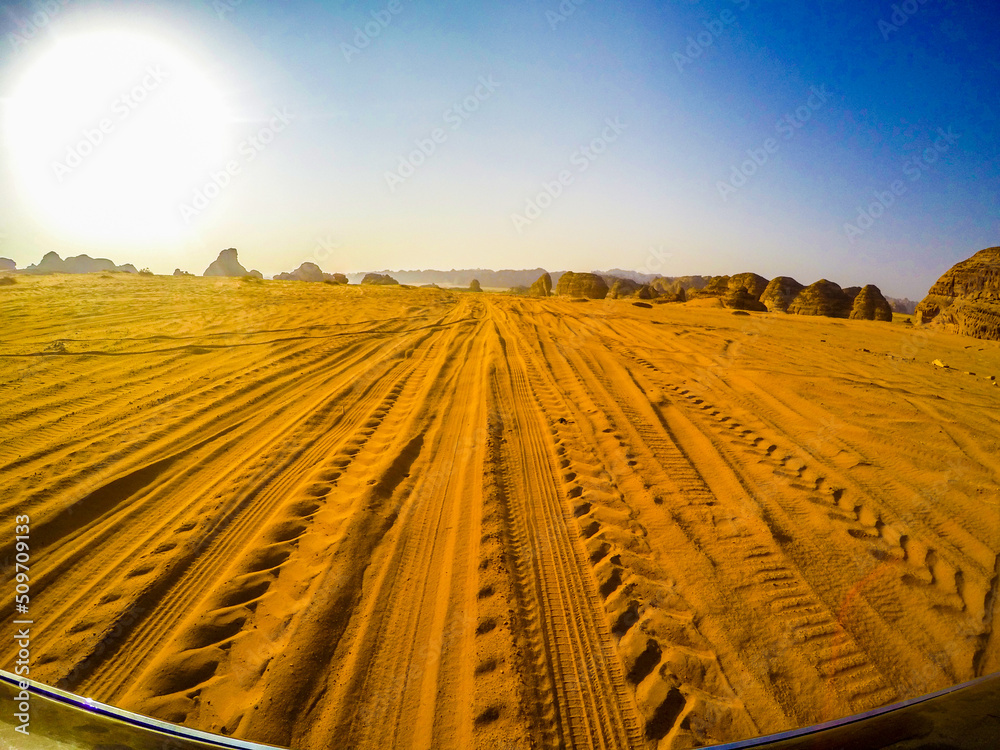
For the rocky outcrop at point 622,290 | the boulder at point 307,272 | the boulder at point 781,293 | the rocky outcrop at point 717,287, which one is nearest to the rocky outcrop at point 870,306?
the boulder at point 781,293

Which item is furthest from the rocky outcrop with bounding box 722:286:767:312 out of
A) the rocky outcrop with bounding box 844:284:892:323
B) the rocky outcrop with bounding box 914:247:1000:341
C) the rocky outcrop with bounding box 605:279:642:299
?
the rocky outcrop with bounding box 605:279:642:299

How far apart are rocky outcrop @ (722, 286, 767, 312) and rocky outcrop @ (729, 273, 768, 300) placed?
3.04 feet

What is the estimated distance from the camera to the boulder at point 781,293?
72.5 feet

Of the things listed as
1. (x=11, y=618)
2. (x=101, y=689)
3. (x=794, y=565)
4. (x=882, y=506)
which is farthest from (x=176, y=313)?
(x=882, y=506)

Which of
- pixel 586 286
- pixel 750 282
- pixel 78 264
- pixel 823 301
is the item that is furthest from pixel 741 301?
pixel 78 264

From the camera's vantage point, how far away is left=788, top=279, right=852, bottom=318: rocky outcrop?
1942 cm

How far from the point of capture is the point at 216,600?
7.32 ft

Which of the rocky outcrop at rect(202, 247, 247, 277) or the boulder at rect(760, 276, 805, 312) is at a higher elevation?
the rocky outcrop at rect(202, 247, 247, 277)

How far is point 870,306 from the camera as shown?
18.7 meters

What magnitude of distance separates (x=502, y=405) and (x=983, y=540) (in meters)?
4.22

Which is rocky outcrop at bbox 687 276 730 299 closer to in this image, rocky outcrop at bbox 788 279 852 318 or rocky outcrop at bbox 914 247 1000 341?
rocky outcrop at bbox 788 279 852 318

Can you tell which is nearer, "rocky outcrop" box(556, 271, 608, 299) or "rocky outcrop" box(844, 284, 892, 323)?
"rocky outcrop" box(844, 284, 892, 323)

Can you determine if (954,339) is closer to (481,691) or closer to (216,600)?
(481,691)

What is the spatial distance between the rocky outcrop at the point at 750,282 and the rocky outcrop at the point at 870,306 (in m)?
4.68
